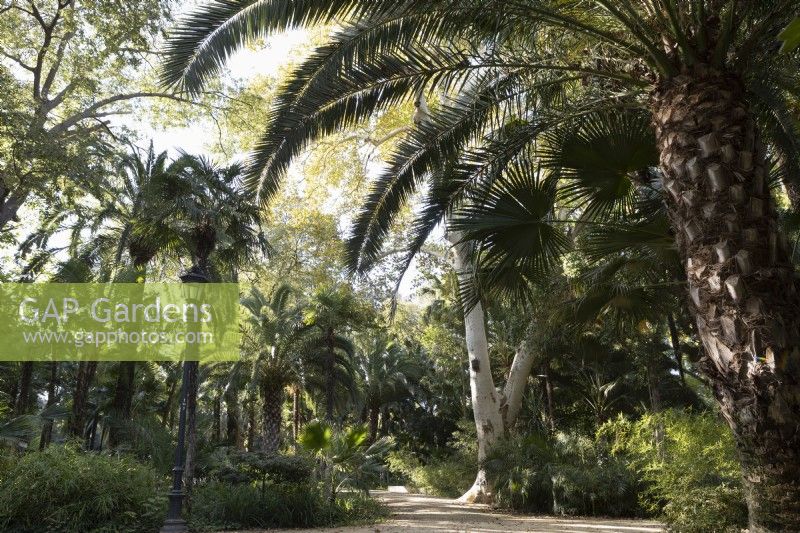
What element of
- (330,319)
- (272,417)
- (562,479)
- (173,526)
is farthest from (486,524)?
(272,417)

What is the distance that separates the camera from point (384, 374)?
30219 mm

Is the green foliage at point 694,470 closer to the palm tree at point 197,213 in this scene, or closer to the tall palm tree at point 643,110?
the tall palm tree at point 643,110

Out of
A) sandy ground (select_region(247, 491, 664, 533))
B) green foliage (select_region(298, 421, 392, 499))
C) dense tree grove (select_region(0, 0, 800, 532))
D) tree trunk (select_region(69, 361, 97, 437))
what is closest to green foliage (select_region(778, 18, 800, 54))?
dense tree grove (select_region(0, 0, 800, 532))

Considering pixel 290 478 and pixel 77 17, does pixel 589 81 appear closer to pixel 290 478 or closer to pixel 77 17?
pixel 290 478

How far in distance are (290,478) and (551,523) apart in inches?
205

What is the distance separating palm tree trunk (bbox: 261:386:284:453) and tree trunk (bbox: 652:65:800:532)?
1603cm

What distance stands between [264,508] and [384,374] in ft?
61.9

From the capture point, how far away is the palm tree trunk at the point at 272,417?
721 inches

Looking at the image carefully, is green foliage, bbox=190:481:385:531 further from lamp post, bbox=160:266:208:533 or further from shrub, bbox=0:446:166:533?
lamp post, bbox=160:266:208:533

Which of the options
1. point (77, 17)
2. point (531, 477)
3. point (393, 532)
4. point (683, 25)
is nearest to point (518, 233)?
point (683, 25)

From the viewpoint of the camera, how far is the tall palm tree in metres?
3.95

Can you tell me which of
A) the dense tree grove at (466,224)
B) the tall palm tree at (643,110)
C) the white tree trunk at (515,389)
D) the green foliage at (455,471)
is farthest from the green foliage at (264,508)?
the green foliage at (455,471)

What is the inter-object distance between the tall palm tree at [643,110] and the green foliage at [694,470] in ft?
12.3

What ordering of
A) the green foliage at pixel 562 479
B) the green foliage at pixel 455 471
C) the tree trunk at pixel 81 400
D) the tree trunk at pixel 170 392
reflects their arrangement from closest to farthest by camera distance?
1. the green foliage at pixel 562 479
2. the tree trunk at pixel 81 400
3. the green foliage at pixel 455 471
4. the tree trunk at pixel 170 392
